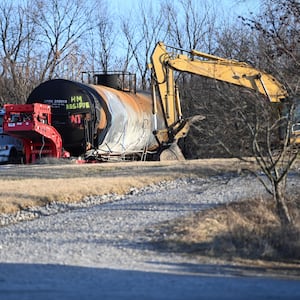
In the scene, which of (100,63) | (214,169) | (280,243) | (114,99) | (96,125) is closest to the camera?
(280,243)

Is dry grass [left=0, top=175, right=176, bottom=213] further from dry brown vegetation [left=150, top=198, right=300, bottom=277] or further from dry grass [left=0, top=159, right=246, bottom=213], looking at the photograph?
dry brown vegetation [left=150, top=198, right=300, bottom=277]

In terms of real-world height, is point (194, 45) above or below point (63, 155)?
above

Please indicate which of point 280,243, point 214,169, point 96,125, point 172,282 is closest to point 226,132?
point 280,243

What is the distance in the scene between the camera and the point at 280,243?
10.3 meters

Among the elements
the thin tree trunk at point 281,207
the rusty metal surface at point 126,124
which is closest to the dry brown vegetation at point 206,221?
the thin tree trunk at point 281,207

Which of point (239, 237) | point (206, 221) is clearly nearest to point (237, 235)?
point (239, 237)

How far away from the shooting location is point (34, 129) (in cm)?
2616

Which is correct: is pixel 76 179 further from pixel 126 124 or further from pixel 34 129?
pixel 126 124

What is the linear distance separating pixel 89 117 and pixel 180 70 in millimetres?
4827

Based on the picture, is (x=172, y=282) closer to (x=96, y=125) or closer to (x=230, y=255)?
(x=230, y=255)

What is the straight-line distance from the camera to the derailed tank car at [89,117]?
90.7 ft

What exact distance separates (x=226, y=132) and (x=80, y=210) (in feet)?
14.1

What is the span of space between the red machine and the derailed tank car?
729 mm

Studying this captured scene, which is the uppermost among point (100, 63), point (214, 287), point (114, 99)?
point (100, 63)
